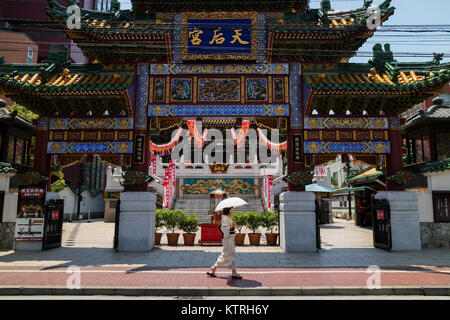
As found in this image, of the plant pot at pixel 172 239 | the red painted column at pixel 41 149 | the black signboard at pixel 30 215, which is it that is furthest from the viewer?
the plant pot at pixel 172 239

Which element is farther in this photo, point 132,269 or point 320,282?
point 132,269

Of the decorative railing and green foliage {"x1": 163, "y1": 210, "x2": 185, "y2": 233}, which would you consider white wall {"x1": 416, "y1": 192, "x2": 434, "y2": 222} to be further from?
the decorative railing

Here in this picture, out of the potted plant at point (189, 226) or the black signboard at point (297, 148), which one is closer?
the black signboard at point (297, 148)

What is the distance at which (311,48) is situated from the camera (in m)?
11.6

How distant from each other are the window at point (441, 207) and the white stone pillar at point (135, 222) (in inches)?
434

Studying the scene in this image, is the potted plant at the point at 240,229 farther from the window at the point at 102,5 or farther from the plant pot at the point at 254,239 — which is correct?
the window at the point at 102,5

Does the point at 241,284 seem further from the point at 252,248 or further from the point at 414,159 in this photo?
the point at 414,159

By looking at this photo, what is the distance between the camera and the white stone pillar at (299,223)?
416 inches

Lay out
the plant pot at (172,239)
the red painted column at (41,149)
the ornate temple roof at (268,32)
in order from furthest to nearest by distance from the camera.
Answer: the plant pot at (172,239), the red painted column at (41,149), the ornate temple roof at (268,32)

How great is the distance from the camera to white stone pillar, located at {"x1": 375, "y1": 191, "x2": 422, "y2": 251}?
34.9 ft

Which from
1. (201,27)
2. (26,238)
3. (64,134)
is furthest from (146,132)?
(26,238)

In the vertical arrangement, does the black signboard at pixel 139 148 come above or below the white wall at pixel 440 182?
above

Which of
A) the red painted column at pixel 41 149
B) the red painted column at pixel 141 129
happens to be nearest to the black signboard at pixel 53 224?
the red painted column at pixel 41 149
